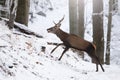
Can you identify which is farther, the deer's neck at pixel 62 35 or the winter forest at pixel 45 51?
the deer's neck at pixel 62 35

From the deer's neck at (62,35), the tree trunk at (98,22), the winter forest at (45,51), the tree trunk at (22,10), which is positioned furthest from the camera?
the tree trunk at (98,22)

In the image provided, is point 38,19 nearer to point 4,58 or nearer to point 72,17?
point 72,17

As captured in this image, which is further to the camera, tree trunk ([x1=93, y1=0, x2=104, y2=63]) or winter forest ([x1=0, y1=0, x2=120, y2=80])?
tree trunk ([x1=93, y1=0, x2=104, y2=63])

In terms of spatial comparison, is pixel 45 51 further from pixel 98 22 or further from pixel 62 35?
pixel 98 22

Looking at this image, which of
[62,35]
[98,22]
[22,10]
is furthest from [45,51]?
[98,22]

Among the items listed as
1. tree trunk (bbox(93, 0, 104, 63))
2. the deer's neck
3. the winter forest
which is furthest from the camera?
tree trunk (bbox(93, 0, 104, 63))

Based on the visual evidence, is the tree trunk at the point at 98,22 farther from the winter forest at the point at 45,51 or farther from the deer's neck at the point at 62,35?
the deer's neck at the point at 62,35

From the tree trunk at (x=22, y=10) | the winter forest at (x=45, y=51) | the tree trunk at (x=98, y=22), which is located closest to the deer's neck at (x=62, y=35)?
the winter forest at (x=45, y=51)

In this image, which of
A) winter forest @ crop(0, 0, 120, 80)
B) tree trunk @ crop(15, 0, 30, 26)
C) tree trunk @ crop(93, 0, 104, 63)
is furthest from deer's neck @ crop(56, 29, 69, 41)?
tree trunk @ crop(93, 0, 104, 63)

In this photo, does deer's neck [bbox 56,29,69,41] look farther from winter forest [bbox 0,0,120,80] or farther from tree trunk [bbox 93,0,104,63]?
tree trunk [bbox 93,0,104,63]

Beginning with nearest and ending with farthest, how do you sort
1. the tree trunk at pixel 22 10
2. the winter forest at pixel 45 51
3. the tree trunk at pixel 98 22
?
the winter forest at pixel 45 51, the tree trunk at pixel 22 10, the tree trunk at pixel 98 22

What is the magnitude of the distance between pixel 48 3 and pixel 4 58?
88.0 feet

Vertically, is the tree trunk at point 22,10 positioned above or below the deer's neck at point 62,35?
above

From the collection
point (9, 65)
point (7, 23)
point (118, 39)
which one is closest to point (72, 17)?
point (7, 23)
